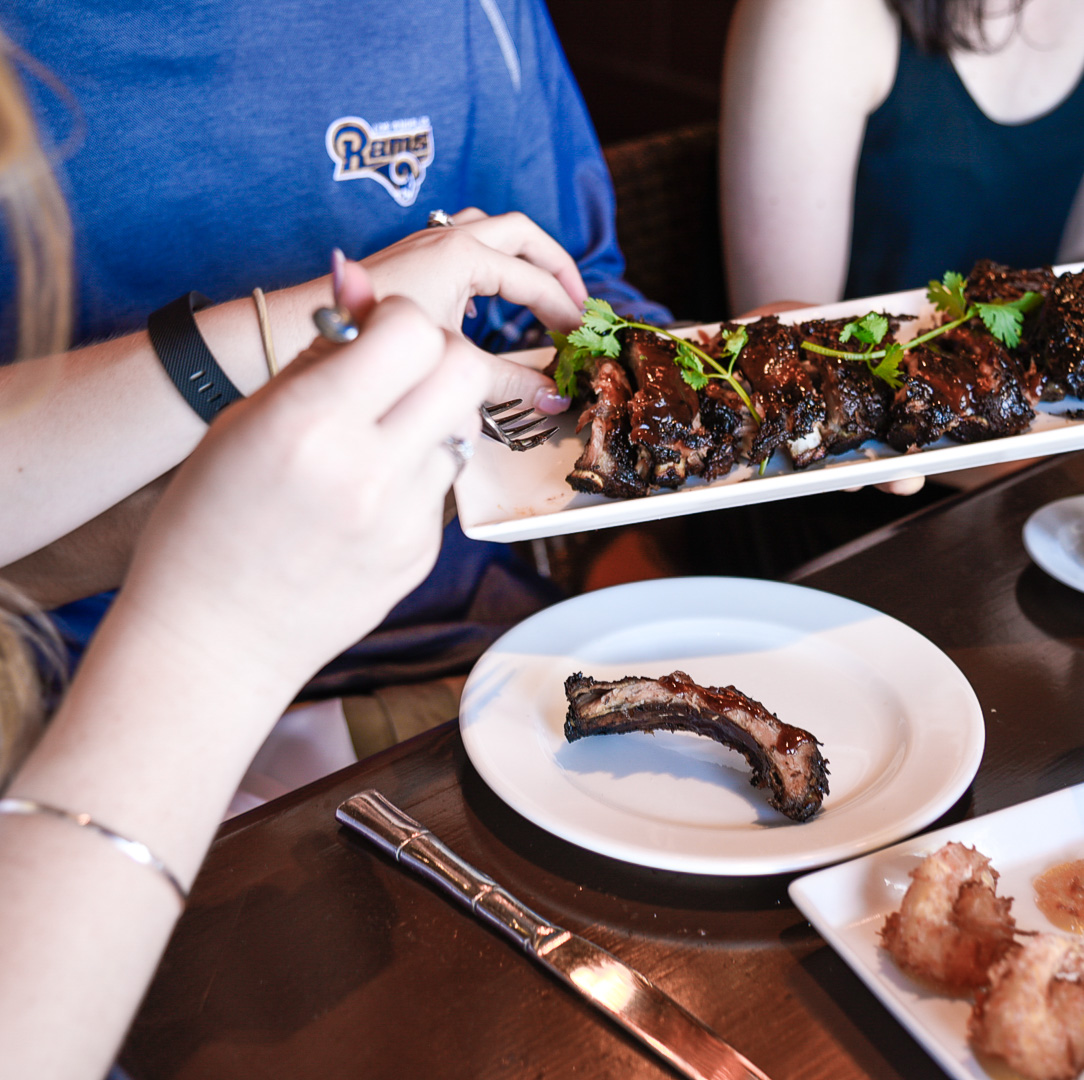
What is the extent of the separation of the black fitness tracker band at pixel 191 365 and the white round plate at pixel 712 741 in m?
0.63

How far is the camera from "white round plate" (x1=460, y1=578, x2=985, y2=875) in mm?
1075

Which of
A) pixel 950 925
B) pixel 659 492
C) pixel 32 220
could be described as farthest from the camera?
pixel 659 492

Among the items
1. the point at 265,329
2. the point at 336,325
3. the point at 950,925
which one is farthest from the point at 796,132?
the point at 950,925

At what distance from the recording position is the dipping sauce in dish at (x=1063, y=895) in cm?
99

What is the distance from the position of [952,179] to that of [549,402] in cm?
188

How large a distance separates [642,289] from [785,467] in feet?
6.98

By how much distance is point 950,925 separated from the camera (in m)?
0.89

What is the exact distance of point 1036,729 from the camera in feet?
4.24

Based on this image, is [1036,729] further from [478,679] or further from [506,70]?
[506,70]

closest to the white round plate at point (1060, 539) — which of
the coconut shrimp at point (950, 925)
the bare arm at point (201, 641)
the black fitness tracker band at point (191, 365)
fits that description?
the coconut shrimp at point (950, 925)

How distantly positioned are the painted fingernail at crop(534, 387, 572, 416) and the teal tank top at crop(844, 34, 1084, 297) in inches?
70.6

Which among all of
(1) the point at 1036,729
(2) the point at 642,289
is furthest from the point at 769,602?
(2) the point at 642,289

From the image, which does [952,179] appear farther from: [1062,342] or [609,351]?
[609,351]

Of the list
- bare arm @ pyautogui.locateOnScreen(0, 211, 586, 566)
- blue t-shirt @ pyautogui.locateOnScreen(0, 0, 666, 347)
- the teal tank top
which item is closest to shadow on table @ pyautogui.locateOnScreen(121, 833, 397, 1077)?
bare arm @ pyautogui.locateOnScreen(0, 211, 586, 566)
